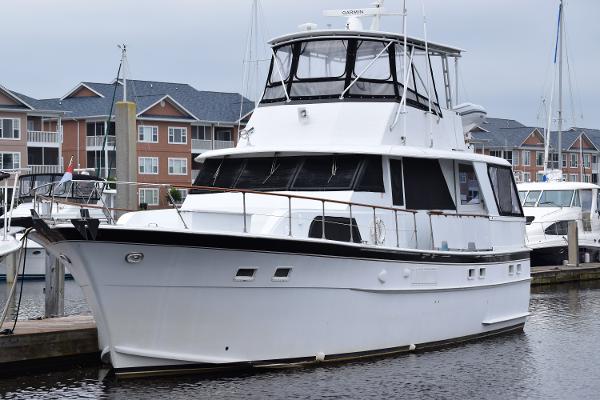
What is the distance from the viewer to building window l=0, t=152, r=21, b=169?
57.1m

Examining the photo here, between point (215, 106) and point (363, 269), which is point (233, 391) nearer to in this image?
point (363, 269)

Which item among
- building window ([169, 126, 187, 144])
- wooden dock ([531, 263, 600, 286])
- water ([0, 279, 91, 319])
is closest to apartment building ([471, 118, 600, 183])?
building window ([169, 126, 187, 144])

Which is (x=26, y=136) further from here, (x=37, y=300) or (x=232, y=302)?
(x=232, y=302)

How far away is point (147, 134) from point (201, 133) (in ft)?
16.4

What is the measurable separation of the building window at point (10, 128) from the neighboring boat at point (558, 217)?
33.4m

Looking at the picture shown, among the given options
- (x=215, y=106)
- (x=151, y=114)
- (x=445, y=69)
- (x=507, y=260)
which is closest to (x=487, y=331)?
(x=507, y=260)

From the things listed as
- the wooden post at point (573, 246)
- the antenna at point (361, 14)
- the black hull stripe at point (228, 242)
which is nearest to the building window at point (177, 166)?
the wooden post at point (573, 246)

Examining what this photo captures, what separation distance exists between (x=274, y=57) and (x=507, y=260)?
5872 mm

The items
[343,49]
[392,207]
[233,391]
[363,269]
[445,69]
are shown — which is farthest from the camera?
[445,69]

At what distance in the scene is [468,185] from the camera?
18.3m

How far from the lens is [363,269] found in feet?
48.8

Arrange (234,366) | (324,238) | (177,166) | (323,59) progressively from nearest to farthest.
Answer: (234,366)
(324,238)
(323,59)
(177,166)

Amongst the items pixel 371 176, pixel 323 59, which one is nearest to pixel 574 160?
pixel 323 59

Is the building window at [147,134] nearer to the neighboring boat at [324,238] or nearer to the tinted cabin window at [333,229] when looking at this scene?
the neighboring boat at [324,238]
